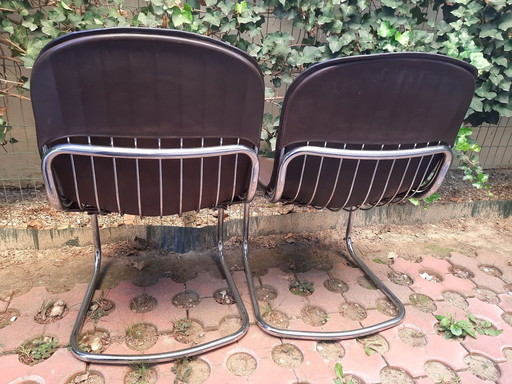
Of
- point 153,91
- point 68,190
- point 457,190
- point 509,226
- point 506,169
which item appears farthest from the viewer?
point 506,169

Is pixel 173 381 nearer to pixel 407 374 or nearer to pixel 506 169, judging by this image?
pixel 407 374

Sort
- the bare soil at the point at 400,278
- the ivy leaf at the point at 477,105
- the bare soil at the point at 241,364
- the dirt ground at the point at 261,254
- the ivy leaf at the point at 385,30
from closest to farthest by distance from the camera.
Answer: the bare soil at the point at 241,364 < the dirt ground at the point at 261,254 < the bare soil at the point at 400,278 < the ivy leaf at the point at 385,30 < the ivy leaf at the point at 477,105

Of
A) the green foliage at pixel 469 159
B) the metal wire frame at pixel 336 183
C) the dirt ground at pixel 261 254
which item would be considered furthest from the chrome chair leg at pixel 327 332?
the green foliage at pixel 469 159

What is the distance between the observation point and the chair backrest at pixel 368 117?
3.57ft

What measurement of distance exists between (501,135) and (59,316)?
3171 millimetres

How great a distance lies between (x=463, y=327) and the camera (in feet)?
5.10

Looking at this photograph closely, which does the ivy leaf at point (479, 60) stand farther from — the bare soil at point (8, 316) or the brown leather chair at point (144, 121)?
the bare soil at point (8, 316)

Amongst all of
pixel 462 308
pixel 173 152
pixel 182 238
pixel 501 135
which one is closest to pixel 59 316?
pixel 182 238

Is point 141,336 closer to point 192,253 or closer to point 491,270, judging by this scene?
point 192,253

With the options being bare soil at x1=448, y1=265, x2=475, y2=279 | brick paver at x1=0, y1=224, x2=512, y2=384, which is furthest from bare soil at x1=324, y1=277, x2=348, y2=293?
bare soil at x1=448, y1=265, x2=475, y2=279

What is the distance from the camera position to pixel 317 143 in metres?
1.24

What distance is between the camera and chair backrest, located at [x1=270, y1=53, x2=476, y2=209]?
1.09 metres

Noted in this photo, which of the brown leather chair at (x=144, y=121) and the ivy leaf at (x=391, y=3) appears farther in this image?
the ivy leaf at (x=391, y=3)

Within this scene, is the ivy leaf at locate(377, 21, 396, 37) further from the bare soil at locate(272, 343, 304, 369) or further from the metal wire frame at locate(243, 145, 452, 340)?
the bare soil at locate(272, 343, 304, 369)
